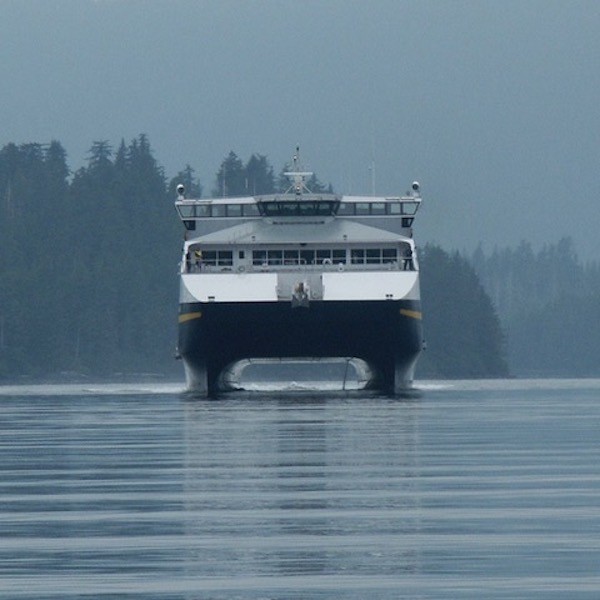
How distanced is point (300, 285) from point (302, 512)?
160 feet

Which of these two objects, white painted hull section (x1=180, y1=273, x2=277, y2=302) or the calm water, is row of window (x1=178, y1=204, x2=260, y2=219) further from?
the calm water

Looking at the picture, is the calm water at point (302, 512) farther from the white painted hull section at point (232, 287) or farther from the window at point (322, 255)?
the window at point (322, 255)

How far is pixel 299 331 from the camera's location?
72.5m

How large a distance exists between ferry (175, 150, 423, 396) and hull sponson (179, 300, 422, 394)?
1.2 inches

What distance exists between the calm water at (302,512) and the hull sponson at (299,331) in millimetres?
27945

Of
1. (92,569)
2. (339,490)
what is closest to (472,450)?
(339,490)

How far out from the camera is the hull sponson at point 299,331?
72500 millimetres

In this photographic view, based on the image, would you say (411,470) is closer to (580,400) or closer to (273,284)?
(580,400)

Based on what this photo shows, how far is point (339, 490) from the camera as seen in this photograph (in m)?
27.0

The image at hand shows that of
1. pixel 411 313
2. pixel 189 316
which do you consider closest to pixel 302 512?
pixel 189 316

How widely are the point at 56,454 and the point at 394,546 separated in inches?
612

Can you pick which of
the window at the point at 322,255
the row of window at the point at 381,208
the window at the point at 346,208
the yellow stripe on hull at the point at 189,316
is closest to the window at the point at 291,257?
the window at the point at 322,255

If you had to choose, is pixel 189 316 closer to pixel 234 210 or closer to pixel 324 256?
pixel 324 256

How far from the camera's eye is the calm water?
18.5 m
